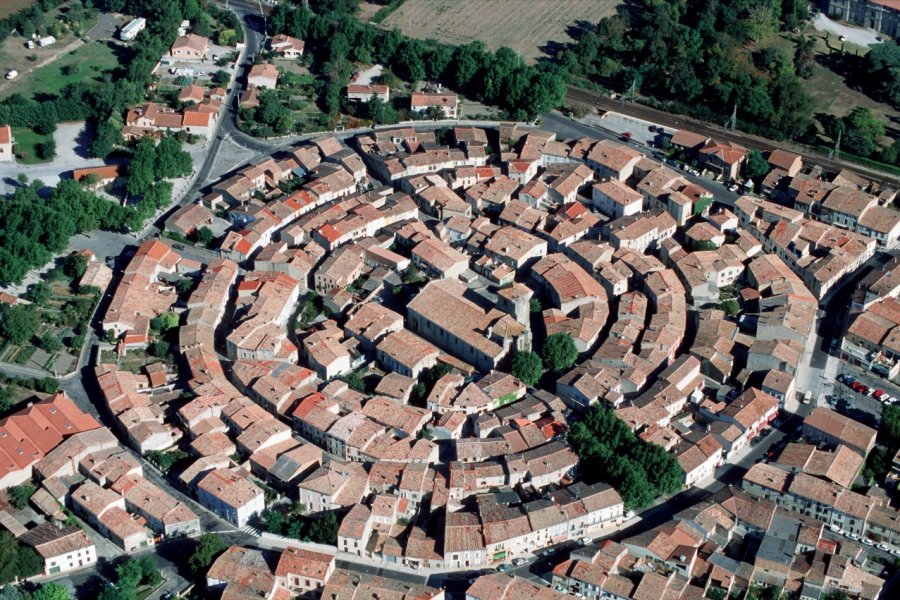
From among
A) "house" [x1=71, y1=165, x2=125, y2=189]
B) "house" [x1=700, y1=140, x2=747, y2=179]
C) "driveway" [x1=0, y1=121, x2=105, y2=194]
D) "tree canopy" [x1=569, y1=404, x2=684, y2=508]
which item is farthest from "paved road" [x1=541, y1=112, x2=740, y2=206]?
"driveway" [x1=0, y1=121, x2=105, y2=194]

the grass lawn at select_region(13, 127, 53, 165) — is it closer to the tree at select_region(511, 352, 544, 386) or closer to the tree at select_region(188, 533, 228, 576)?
the tree at select_region(511, 352, 544, 386)

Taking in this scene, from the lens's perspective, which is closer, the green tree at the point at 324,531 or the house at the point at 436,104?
the green tree at the point at 324,531

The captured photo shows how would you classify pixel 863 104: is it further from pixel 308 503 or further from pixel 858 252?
pixel 308 503

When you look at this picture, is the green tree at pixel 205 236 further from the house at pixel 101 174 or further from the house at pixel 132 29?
the house at pixel 132 29

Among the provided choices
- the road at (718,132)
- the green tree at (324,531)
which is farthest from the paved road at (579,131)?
the green tree at (324,531)

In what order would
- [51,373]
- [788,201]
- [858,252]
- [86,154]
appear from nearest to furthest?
[51,373] < [858,252] < [788,201] < [86,154]

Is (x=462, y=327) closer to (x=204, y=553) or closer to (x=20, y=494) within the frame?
(x=204, y=553)

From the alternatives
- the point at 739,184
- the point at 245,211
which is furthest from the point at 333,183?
the point at 739,184
